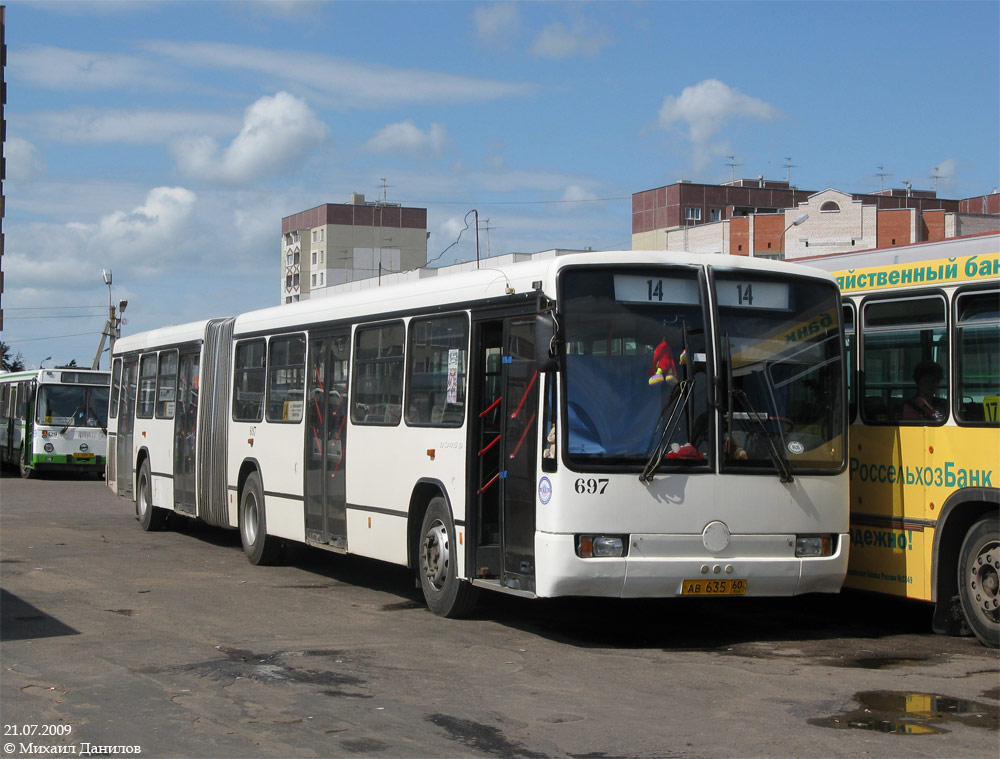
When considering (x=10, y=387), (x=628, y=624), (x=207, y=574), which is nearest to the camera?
(x=628, y=624)

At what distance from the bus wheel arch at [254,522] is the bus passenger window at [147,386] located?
4.57 meters

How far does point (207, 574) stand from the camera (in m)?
14.6

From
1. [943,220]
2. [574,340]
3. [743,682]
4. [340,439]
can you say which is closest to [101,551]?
[340,439]

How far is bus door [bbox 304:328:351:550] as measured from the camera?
13.6m

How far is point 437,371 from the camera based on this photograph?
11648 mm

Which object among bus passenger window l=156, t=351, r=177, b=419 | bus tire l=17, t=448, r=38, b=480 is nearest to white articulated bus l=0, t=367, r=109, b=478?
bus tire l=17, t=448, r=38, b=480

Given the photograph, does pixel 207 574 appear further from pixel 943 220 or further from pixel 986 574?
pixel 943 220

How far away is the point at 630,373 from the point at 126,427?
14.2 metres

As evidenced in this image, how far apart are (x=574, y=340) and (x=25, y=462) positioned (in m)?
30.7

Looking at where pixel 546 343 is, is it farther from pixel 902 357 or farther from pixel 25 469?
pixel 25 469

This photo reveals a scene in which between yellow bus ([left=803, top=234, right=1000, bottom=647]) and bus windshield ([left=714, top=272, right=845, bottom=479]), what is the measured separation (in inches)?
22.8

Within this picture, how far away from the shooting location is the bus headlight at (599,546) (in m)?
9.48

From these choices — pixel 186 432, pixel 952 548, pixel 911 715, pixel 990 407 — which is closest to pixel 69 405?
pixel 186 432

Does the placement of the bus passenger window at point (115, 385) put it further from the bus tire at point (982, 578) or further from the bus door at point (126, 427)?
the bus tire at point (982, 578)
